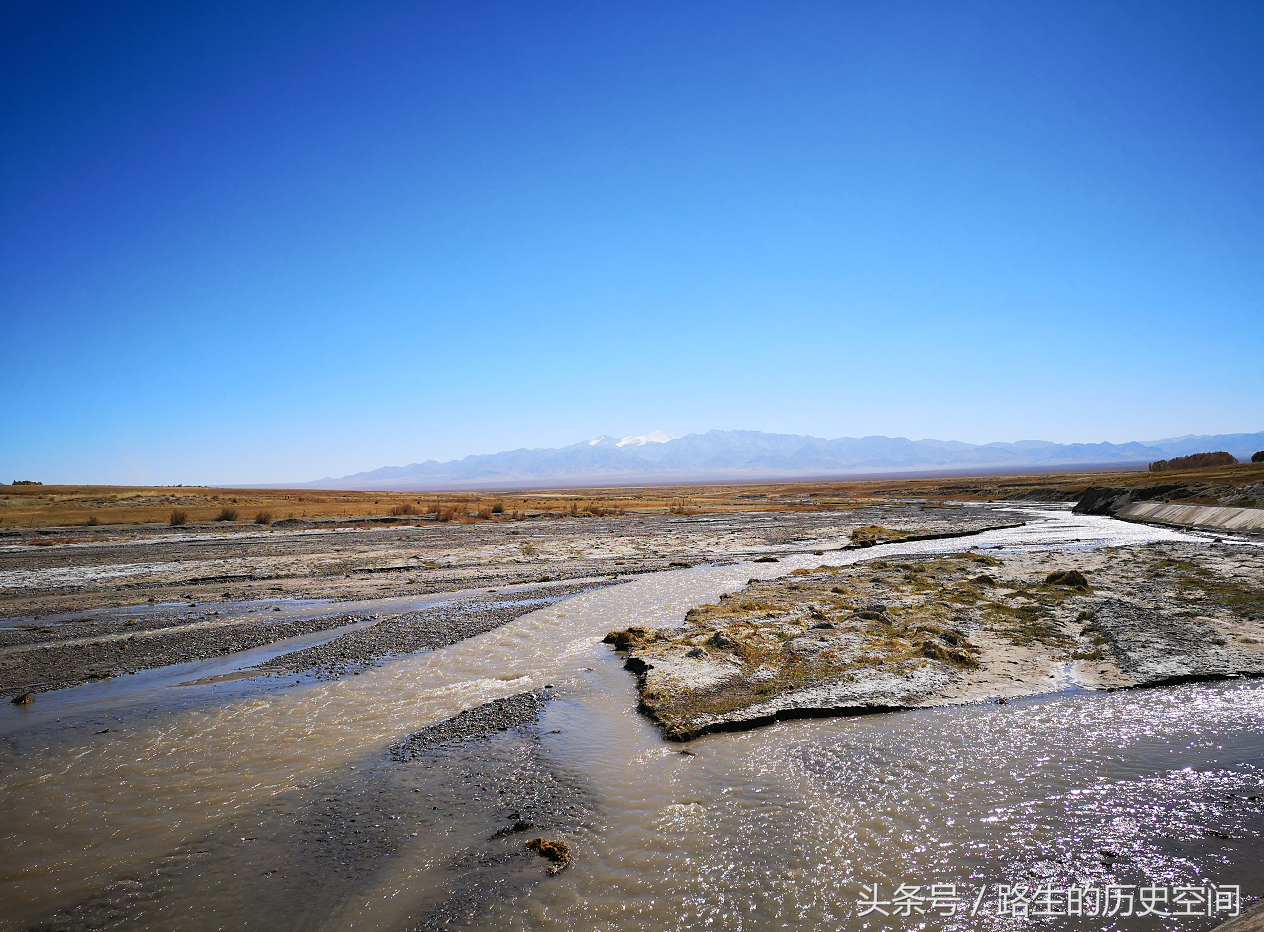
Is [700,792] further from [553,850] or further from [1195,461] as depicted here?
[1195,461]

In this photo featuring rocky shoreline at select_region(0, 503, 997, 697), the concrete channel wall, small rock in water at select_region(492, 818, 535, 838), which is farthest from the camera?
the concrete channel wall

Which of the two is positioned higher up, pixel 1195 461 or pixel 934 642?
pixel 1195 461

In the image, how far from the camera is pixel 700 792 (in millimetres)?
6332

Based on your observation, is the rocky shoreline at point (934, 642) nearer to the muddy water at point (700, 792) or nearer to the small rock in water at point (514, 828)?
the muddy water at point (700, 792)

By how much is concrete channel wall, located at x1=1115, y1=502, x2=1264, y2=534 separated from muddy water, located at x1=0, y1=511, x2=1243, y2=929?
94.2ft

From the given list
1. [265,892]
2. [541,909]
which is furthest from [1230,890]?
[265,892]

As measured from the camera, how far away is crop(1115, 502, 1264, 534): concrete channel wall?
Result: 94.4ft

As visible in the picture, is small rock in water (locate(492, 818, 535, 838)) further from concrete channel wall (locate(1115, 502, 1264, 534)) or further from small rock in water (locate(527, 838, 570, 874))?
concrete channel wall (locate(1115, 502, 1264, 534))

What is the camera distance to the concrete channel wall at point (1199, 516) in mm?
28781

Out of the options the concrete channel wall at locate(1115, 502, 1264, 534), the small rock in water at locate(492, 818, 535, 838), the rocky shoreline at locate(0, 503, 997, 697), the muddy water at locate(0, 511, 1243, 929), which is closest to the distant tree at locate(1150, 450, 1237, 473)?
the concrete channel wall at locate(1115, 502, 1264, 534)

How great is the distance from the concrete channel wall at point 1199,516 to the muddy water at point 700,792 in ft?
94.2

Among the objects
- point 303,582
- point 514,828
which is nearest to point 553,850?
point 514,828

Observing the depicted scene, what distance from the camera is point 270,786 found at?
6656 millimetres

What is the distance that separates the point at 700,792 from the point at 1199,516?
40356 mm
